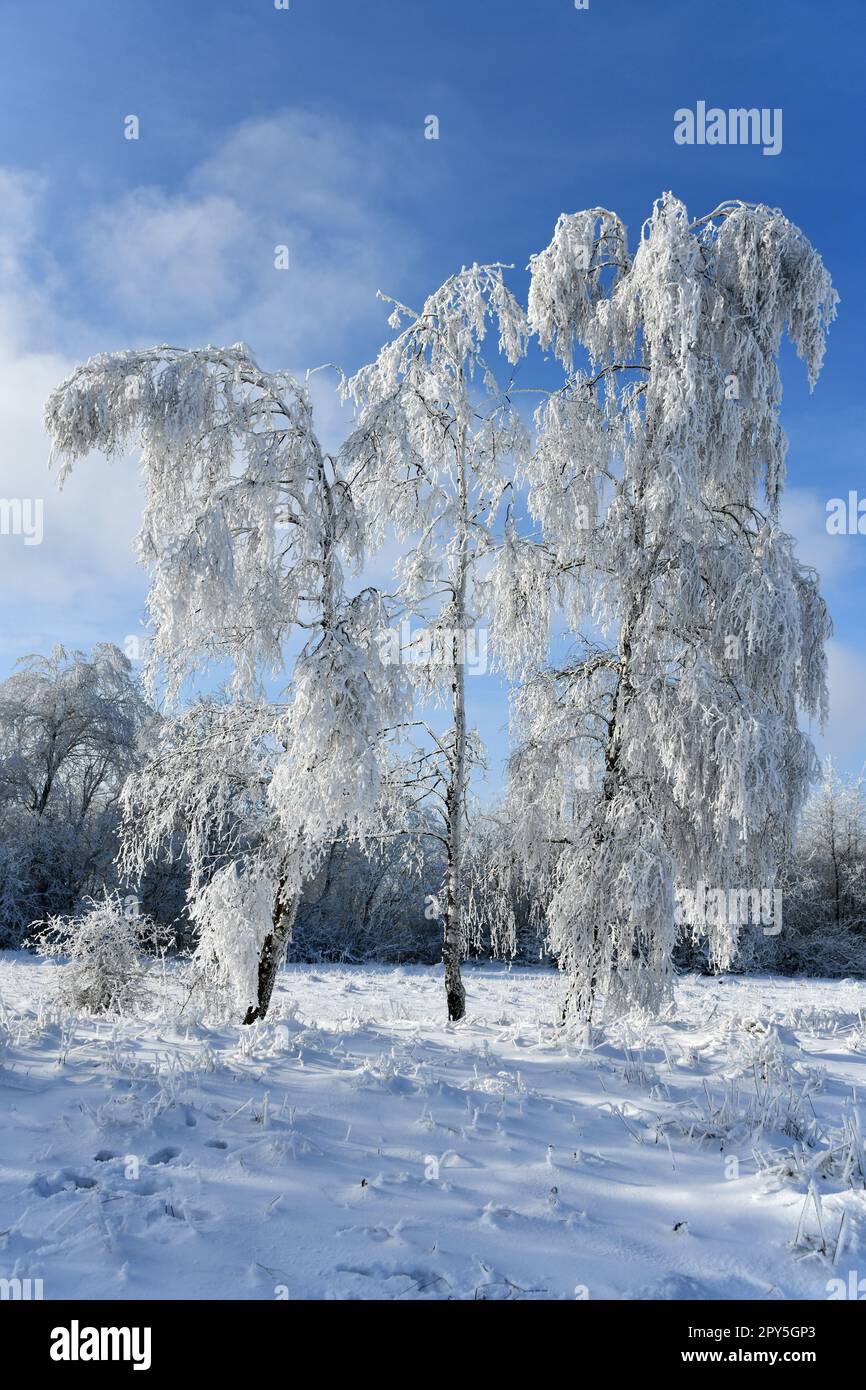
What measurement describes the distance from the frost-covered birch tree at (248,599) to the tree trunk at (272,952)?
2cm

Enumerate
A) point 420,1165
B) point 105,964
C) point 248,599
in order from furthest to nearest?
point 105,964 < point 248,599 < point 420,1165

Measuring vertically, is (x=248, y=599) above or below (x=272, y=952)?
above

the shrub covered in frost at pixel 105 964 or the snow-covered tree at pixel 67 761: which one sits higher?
the snow-covered tree at pixel 67 761

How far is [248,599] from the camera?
784 centimetres

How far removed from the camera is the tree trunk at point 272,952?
8.17 m

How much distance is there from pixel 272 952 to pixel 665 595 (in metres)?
→ 5.43

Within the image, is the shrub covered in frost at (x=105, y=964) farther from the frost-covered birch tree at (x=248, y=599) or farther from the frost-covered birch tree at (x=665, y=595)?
the frost-covered birch tree at (x=665, y=595)

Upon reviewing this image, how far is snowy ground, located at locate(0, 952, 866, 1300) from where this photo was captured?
3230 millimetres

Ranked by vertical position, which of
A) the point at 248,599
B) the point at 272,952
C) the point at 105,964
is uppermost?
the point at 248,599

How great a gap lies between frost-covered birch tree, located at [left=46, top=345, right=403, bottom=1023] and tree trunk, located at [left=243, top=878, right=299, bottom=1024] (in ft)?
0.06

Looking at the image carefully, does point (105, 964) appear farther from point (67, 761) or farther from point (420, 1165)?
point (67, 761)

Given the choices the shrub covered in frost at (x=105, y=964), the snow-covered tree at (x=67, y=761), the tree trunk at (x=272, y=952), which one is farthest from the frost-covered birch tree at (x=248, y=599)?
the snow-covered tree at (x=67, y=761)

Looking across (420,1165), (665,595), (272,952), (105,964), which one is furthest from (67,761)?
(420,1165)
